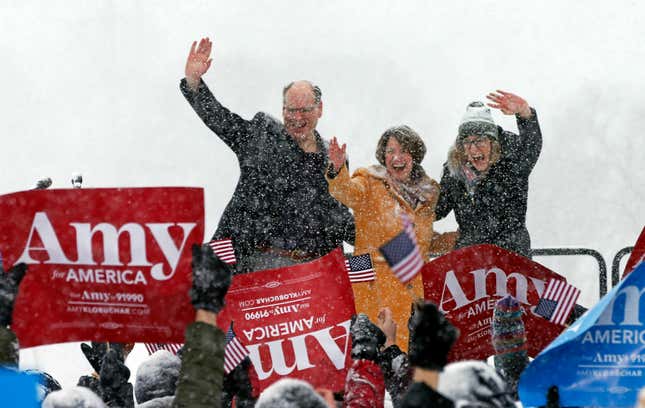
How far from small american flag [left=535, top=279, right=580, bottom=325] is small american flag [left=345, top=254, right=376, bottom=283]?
962mm

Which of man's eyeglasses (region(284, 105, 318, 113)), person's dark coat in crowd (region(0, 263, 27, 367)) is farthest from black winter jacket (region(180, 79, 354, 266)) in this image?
person's dark coat in crowd (region(0, 263, 27, 367))

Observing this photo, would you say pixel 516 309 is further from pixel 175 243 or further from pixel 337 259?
pixel 175 243

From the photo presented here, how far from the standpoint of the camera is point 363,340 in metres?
5.88

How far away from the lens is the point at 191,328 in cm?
419

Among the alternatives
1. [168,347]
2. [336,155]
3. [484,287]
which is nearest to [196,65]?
[336,155]

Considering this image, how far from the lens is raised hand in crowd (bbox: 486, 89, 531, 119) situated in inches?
297

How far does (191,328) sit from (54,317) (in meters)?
1.48

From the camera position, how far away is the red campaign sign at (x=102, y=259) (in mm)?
5391

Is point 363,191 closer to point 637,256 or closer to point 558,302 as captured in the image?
point 558,302

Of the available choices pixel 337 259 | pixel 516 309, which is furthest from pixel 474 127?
pixel 516 309

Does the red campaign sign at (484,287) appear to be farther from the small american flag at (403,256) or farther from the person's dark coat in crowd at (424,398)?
the person's dark coat in crowd at (424,398)

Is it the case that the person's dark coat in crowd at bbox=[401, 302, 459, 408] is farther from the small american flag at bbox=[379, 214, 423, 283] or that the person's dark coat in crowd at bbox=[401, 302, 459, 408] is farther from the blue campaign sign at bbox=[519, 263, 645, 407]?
the blue campaign sign at bbox=[519, 263, 645, 407]

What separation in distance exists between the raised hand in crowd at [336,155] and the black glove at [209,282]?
3100mm

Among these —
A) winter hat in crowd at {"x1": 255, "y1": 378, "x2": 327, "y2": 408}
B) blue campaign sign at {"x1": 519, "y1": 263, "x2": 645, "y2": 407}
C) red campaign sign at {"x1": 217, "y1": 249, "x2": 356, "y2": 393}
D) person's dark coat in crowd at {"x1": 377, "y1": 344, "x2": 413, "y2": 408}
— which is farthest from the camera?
red campaign sign at {"x1": 217, "y1": 249, "x2": 356, "y2": 393}
